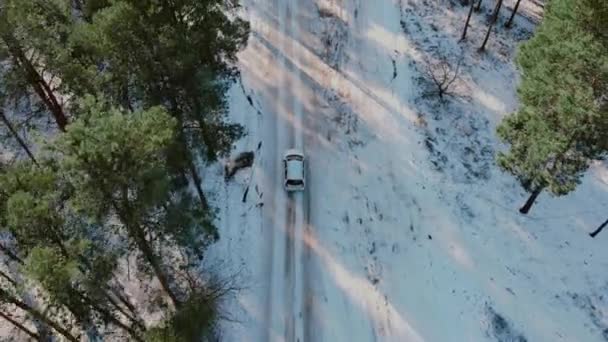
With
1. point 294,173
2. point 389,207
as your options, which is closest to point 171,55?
point 294,173

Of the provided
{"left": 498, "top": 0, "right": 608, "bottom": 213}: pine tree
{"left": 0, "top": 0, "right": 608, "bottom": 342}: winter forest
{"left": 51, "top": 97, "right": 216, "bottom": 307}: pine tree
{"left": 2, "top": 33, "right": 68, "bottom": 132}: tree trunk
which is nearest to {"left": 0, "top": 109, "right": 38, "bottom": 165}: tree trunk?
{"left": 0, "top": 0, "right": 608, "bottom": 342}: winter forest

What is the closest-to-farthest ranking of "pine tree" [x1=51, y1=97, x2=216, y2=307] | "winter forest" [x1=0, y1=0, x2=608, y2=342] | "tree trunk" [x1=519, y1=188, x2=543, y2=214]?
"pine tree" [x1=51, y1=97, x2=216, y2=307] < "winter forest" [x1=0, y1=0, x2=608, y2=342] < "tree trunk" [x1=519, y1=188, x2=543, y2=214]

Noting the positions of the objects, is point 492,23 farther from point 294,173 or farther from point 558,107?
point 294,173

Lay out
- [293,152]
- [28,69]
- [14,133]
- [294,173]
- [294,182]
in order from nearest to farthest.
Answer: [28,69]
[14,133]
[294,182]
[294,173]
[293,152]

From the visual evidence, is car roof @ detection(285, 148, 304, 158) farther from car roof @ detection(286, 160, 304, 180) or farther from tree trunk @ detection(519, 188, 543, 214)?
tree trunk @ detection(519, 188, 543, 214)

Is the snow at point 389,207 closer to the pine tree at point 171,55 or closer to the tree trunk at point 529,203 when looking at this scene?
the tree trunk at point 529,203

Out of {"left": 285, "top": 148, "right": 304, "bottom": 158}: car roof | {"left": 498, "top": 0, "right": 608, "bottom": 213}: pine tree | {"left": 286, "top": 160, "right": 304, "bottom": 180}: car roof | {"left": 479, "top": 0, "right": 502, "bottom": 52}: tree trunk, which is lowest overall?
{"left": 286, "top": 160, "right": 304, "bottom": 180}: car roof

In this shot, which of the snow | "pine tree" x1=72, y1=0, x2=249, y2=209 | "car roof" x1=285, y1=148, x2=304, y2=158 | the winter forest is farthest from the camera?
"car roof" x1=285, y1=148, x2=304, y2=158

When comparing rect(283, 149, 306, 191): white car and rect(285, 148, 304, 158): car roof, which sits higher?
rect(285, 148, 304, 158): car roof
